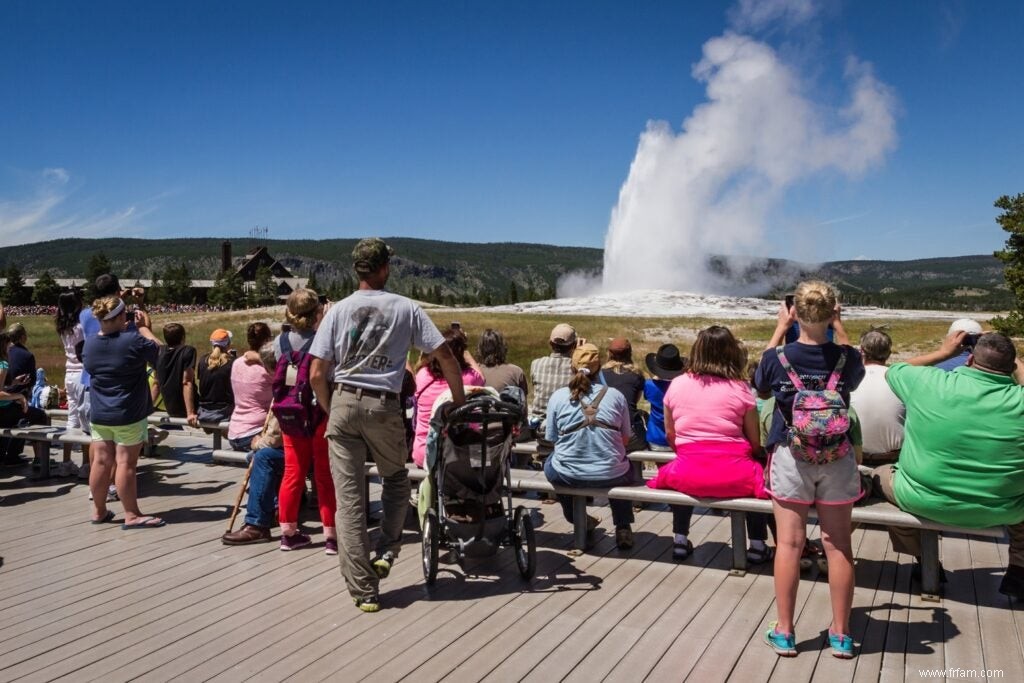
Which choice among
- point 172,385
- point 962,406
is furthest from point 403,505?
point 172,385

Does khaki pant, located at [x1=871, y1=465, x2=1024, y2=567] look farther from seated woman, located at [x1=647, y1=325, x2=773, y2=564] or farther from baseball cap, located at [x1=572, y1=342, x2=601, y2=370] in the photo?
baseball cap, located at [x1=572, y1=342, x2=601, y2=370]

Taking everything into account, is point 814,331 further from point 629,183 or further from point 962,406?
point 629,183

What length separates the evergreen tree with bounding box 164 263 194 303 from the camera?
12612 cm

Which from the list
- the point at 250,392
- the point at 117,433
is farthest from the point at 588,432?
the point at 117,433

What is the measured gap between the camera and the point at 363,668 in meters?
3.88

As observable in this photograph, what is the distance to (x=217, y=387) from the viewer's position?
27.5 feet

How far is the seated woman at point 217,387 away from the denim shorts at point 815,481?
6115mm

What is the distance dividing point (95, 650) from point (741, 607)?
351 cm

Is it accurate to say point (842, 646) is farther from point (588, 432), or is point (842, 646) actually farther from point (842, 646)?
point (588, 432)

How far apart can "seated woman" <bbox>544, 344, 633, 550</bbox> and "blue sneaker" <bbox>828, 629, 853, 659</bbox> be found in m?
1.84

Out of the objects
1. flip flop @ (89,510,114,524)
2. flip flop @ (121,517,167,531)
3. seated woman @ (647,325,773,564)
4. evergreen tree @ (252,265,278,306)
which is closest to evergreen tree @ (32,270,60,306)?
evergreen tree @ (252,265,278,306)

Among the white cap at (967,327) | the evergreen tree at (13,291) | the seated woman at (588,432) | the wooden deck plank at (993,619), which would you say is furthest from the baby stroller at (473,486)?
the evergreen tree at (13,291)

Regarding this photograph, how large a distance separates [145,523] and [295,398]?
2.00m

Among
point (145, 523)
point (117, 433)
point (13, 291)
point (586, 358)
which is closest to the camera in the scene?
point (586, 358)
